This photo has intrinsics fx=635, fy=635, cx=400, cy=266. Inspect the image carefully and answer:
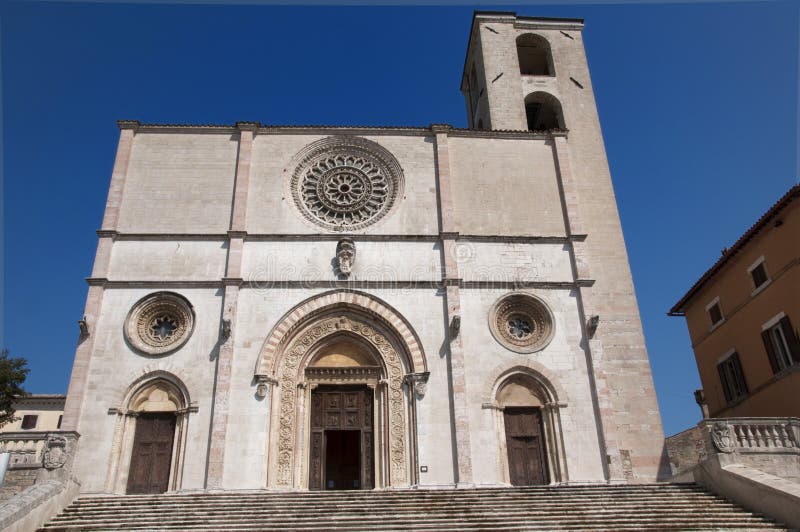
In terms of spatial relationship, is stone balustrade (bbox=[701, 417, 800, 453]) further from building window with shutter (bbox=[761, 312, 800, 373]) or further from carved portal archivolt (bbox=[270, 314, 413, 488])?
carved portal archivolt (bbox=[270, 314, 413, 488])

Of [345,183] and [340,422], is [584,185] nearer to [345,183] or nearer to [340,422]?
[345,183]

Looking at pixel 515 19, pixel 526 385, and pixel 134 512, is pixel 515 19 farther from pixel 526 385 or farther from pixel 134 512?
pixel 134 512

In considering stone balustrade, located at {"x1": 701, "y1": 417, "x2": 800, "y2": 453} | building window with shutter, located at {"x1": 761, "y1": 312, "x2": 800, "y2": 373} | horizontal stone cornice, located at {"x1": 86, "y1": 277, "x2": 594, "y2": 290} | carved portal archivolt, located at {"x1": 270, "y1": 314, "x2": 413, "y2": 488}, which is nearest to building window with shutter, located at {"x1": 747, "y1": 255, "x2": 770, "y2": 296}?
building window with shutter, located at {"x1": 761, "y1": 312, "x2": 800, "y2": 373}

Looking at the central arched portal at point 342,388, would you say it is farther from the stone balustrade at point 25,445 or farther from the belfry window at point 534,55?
the belfry window at point 534,55

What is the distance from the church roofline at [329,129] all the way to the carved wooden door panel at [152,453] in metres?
9.11

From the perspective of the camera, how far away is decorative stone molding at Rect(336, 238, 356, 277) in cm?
1814

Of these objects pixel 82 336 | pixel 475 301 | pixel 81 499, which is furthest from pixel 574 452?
pixel 82 336

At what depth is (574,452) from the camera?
54.0 feet

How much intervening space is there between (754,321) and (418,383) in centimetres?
1052

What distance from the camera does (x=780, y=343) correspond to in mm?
17828

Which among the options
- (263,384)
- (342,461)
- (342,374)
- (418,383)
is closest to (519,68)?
(418,383)

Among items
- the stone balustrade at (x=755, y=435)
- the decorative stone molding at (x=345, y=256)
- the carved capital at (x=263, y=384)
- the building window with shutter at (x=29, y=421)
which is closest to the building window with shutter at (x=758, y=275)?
the stone balustrade at (x=755, y=435)

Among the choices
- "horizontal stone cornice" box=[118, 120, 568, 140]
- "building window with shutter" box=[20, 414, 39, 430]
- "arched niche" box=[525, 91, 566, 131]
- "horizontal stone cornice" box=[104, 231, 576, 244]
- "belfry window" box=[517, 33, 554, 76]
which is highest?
"belfry window" box=[517, 33, 554, 76]

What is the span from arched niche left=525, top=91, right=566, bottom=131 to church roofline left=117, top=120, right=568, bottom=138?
7.22ft
